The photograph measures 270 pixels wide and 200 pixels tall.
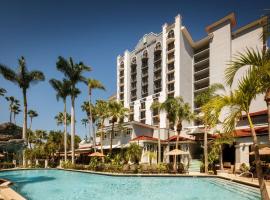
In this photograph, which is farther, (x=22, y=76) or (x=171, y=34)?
(x=171, y=34)

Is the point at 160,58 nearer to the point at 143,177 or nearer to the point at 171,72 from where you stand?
the point at 171,72

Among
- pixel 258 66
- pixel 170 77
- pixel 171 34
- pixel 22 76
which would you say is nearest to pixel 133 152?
pixel 22 76

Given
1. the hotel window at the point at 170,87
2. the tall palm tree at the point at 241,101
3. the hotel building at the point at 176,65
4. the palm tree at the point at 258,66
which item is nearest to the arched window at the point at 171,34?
the hotel building at the point at 176,65

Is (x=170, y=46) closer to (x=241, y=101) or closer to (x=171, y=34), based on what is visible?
(x=171, y=34)

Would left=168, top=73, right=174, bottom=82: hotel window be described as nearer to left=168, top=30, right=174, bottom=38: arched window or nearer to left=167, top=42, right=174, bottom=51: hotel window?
left=167, top=42, right=174, bottom=51: hotel window

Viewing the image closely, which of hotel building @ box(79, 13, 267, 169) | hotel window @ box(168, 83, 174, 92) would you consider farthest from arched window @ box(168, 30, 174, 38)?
hotel window @ box(168, 83, 174, 92)

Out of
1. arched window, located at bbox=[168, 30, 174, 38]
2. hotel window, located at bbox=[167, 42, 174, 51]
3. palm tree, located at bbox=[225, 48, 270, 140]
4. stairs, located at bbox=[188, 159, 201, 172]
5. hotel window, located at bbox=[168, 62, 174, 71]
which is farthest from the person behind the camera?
hotel window, located at bbox=[167, 42, 174, 51]

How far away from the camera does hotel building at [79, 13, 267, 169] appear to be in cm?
5378

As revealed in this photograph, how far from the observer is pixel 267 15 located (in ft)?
22.4

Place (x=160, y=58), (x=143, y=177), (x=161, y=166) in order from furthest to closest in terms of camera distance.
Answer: (x=160, y=58) → (x=161, y=166) → (x=143, y=177)

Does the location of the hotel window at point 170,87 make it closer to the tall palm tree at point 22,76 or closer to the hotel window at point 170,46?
the hotel window at point 170,46

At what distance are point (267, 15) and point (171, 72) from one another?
179 feet

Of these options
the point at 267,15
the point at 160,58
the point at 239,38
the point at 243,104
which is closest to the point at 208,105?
the point at 243,104

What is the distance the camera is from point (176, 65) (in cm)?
5912
